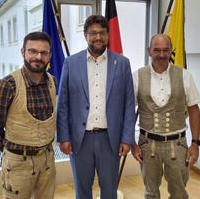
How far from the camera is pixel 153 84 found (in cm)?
188

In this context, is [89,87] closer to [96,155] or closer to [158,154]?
[96,155]

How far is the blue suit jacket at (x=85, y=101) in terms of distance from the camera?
1778 mm

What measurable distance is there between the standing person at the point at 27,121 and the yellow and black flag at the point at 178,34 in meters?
1.46

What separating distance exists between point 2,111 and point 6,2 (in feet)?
6.26

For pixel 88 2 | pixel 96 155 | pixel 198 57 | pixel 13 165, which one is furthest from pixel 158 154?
pixel 88 2

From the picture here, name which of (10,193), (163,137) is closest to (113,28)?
(163,137)

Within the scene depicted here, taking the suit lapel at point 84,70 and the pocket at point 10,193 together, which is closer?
the pocket at point 10,193

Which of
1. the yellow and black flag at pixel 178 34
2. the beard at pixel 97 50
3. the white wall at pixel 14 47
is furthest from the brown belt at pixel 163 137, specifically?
the white wall at pixel 14 47

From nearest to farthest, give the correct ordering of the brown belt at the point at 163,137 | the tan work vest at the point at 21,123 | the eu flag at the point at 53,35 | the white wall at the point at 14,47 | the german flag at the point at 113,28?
1. the tan work vest at the point at 21,123
2. the brown belt at the point at 163,137
3. the eu flag at the point at 53,35
4. the german flag at the point at 113,28
5. the white wall at the point at 14,47

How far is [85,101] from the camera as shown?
5.81 ft

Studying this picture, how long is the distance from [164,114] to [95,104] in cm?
45

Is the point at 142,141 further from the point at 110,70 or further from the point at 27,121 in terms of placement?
the point at 27,121

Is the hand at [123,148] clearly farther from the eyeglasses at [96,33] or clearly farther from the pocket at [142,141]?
the eyeglasses at [96,33]

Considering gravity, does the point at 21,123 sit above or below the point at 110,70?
below
